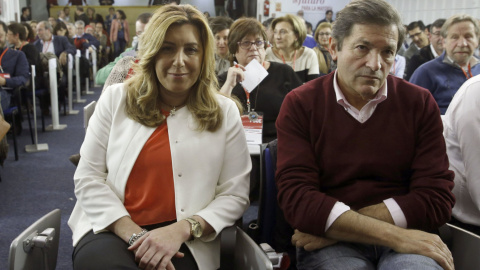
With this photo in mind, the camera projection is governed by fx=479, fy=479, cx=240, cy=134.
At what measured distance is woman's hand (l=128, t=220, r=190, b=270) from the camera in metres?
1.43

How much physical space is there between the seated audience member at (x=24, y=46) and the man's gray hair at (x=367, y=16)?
501 cm

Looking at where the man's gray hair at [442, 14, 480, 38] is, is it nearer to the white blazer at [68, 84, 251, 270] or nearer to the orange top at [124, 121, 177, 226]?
the white blazer at [68, 84, 251, 270]

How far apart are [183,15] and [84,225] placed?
2.57ft

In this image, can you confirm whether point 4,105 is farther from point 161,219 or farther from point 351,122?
point 351,122

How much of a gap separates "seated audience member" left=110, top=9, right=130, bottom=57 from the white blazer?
1253 centimetres

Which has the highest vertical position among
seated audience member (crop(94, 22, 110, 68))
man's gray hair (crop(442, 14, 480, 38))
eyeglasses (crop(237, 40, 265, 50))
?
man's gray hair (crop(442, 14, 480, 38))

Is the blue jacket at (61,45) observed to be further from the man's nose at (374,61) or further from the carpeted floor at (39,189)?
the man's nose at (374,61)

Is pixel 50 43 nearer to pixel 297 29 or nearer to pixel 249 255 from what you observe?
pixel 297 29

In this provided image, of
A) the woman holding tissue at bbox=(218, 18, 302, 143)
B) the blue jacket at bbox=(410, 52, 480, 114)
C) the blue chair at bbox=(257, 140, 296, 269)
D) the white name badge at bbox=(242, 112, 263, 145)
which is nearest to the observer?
the blue chair at bbox=(257, 140, 296, 269)

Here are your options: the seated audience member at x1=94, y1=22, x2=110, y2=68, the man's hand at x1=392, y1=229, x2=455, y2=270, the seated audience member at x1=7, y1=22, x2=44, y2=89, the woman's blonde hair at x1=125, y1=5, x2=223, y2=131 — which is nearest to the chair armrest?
the woman's blonde hair at x1=125, y1=5, x2=223, y2=131

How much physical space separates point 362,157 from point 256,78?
141cm

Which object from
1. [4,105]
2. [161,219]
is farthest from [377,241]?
[4,105]

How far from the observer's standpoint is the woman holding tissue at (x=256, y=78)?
288 centimetres

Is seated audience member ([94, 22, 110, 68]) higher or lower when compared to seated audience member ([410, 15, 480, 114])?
lower
